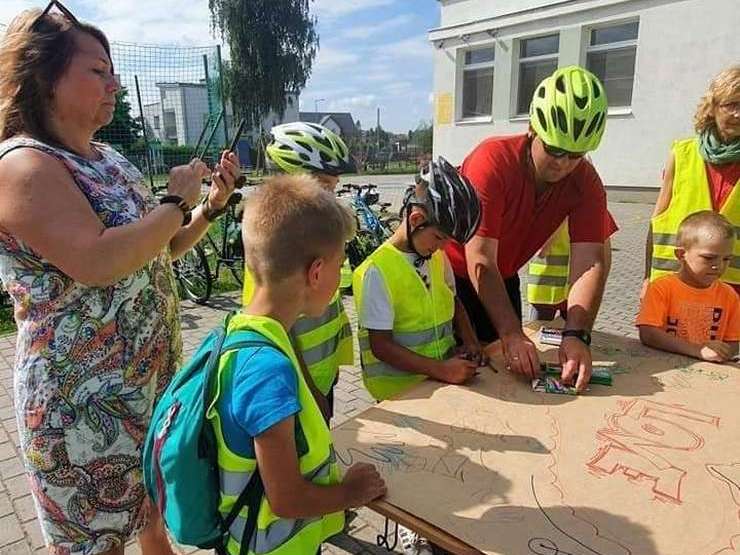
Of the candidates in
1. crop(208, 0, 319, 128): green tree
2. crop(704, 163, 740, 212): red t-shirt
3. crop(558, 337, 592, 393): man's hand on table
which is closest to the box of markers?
crop(558, 337, 592, 393): man's hand on table

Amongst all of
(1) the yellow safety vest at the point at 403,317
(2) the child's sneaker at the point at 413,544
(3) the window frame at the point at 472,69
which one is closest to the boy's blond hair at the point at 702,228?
(1) the yellow safety vest at the point at 403,317

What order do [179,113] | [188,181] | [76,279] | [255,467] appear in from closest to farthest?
[255,467] → [76,279] → [188,181] → [179,113]

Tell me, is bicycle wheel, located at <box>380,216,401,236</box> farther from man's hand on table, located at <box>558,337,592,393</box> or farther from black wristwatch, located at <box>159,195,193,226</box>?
black wristwatch, located at <box>159,195,193,226</box>

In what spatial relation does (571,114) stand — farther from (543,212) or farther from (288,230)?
(288,230)

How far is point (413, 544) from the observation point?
2297mm

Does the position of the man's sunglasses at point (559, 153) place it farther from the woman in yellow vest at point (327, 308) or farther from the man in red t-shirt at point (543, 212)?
the woman in yellow vest at point (327, 308)

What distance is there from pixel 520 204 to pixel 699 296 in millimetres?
927

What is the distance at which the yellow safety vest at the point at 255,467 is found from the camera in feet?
3.91

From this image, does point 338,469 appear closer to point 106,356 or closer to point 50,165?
point 106,356

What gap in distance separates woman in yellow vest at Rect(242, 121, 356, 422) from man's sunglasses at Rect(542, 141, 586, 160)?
871 millimetres

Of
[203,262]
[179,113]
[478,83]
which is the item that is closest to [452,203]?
[203,262]

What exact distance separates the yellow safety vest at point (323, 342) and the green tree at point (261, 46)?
103ft

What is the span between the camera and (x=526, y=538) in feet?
3.82

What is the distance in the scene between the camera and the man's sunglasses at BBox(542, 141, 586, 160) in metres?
2.14
